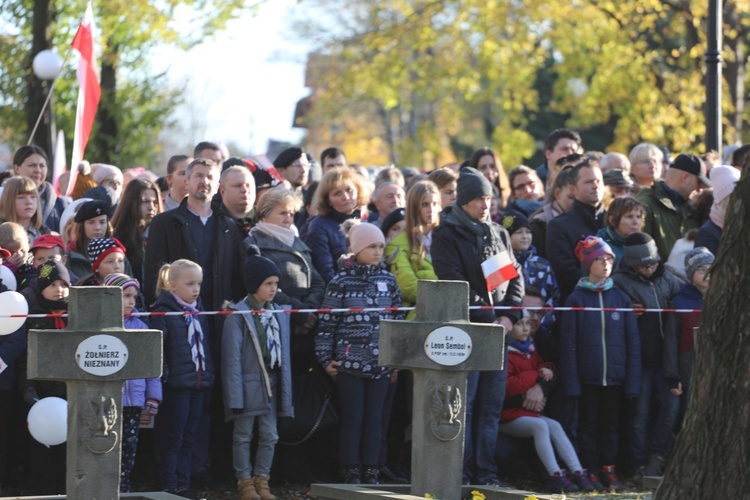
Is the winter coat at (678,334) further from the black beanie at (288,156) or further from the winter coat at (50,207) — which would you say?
the winter coat at (50,207)

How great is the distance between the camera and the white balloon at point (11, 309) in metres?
8.52

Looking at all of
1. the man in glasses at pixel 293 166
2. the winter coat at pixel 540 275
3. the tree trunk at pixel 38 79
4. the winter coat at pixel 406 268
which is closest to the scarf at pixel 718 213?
the winter coat at pixel 540 275

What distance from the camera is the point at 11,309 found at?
855cm

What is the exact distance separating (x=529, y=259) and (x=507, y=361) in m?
Answer: 0.89

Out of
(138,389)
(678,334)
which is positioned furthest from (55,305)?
(678,334)

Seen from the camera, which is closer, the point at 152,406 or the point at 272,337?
the point at 152,406

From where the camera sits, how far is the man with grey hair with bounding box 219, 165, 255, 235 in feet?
33.4

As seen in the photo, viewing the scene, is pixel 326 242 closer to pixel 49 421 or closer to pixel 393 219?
pixel 393 219

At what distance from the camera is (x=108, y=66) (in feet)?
69.2

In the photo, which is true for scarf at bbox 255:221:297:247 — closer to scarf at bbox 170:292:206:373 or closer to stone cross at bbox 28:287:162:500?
scarf at bbox 170:292:206:373

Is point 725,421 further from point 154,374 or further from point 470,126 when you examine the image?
point 470,126

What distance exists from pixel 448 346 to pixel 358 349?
196cm

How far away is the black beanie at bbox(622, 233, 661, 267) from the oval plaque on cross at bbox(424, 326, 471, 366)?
3131 millimetres

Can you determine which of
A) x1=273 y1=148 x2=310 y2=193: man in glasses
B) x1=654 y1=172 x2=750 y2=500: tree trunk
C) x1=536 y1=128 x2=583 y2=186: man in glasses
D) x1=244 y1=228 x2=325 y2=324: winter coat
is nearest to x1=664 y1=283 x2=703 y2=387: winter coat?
x1=244 y1=228 x2=325 y2=324: winter coat
